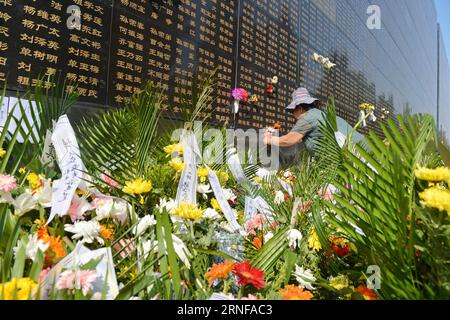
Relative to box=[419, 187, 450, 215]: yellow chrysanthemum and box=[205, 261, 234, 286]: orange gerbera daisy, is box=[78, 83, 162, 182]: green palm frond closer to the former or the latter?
box=[205, 261, 234, 286]: orange gerbera daisy

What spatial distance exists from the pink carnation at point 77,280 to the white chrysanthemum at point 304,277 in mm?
259

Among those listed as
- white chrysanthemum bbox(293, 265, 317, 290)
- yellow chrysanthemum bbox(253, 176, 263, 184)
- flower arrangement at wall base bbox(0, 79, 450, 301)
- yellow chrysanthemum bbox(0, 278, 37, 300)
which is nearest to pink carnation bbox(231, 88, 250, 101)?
yellow chrysanthemum bbox(253, 176, 263, 184)

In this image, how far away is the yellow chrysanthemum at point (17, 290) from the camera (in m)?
0.31

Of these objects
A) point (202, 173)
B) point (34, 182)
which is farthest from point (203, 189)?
point (34, 182)

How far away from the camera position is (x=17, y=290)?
0.31 metres

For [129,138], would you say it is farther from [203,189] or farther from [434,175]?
[434,175]

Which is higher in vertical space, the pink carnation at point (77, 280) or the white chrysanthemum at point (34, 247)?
the white chrysanthemum at point (34, 247)

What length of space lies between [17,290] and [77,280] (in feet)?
0.15

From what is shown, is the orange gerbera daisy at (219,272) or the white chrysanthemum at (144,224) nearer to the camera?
the orange gerbera daisy at (219,272)

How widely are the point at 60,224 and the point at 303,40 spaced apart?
15.4ft

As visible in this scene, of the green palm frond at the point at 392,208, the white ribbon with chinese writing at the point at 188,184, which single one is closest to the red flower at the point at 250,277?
the green palm frond at the point at 392,208

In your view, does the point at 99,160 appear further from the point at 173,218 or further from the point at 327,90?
the point at 327,90

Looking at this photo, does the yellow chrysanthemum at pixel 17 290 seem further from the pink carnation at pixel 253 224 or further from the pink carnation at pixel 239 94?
the pink carnation at pixel 239 94
